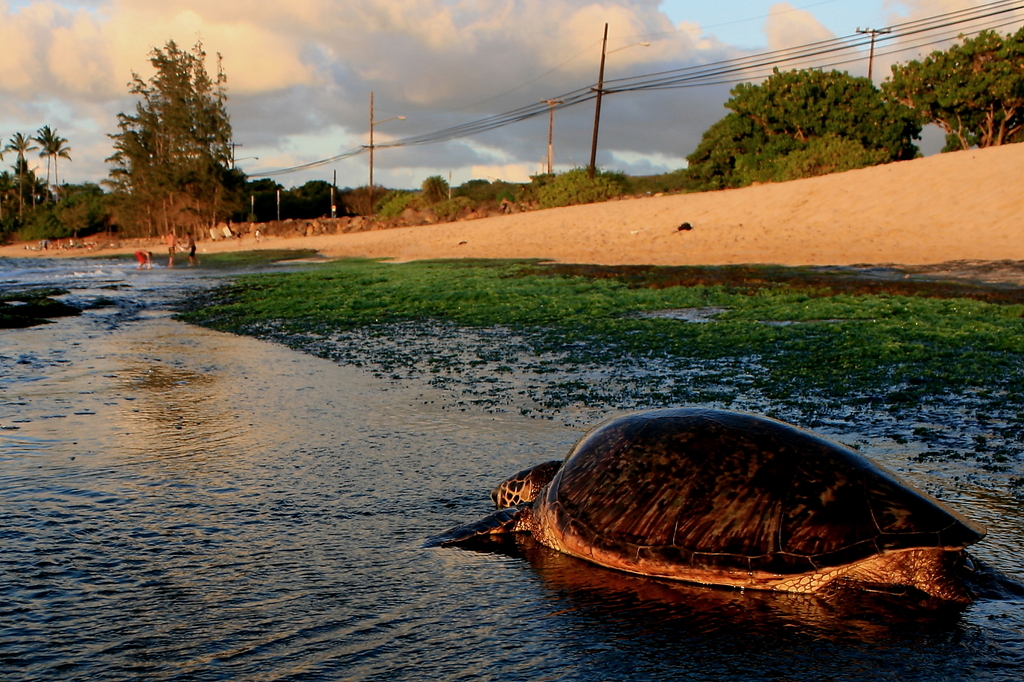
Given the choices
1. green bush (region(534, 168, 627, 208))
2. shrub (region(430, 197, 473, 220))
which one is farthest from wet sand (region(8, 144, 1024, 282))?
shrub (region(430, 197, 473, 220))

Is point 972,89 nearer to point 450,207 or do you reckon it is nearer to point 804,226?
point 804,226

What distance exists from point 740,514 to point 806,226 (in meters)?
23.4

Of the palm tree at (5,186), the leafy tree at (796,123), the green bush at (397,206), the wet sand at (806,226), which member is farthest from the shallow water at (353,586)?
the palm tree at (5,186)

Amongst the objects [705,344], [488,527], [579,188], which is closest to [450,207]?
[579,188]

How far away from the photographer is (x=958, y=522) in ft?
11.4

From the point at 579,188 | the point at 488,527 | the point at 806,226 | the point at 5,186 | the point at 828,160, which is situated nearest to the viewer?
the point at 488,527

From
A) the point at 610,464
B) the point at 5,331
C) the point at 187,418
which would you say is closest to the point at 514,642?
the point at 610,464

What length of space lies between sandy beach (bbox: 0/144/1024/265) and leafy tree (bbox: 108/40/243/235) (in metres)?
33.9

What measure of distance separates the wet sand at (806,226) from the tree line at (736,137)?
787 cm

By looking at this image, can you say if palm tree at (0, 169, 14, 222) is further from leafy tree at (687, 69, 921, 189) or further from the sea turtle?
the sea turtle

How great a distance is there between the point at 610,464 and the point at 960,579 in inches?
60.5

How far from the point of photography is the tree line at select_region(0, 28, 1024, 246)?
43.2 metres

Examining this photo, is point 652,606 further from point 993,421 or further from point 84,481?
point 993,421

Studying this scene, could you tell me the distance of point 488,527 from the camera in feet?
13.6
